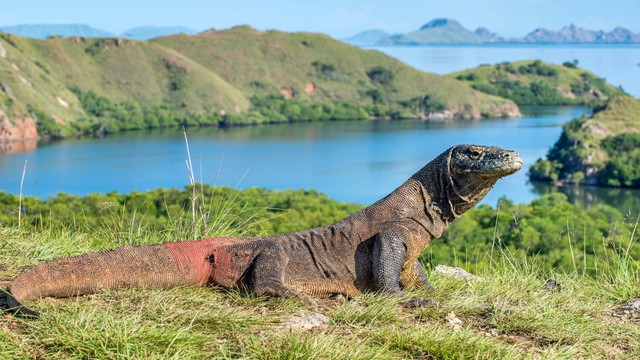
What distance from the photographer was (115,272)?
5.32 m

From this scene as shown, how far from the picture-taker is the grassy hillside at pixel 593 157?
9831 centimetres

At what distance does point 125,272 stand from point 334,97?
596 feet

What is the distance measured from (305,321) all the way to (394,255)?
112cm

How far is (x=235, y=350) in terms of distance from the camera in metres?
4.33

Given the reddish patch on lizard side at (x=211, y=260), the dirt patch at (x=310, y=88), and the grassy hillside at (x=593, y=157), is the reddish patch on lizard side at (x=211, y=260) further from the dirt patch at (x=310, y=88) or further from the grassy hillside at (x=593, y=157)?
the dirt patch at (x=310, y=88)

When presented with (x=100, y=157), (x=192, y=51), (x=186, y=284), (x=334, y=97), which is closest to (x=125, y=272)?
(x=186, y=284)

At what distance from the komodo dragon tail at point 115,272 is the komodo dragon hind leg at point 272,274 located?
0.33 m

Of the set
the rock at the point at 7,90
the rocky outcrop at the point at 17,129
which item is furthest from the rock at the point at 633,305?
the rock at the point at 7,90

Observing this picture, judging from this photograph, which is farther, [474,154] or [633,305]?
[633,305]

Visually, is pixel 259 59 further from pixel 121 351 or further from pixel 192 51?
pixel 121 351

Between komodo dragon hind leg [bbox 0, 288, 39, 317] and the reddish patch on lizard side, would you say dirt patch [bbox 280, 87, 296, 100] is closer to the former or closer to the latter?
the reddish patch on lizard side

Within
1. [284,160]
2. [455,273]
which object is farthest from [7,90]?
[455,273]

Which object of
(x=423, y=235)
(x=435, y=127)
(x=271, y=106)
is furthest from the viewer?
(x=271, y=106)

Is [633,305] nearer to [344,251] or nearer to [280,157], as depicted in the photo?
[344,251]
